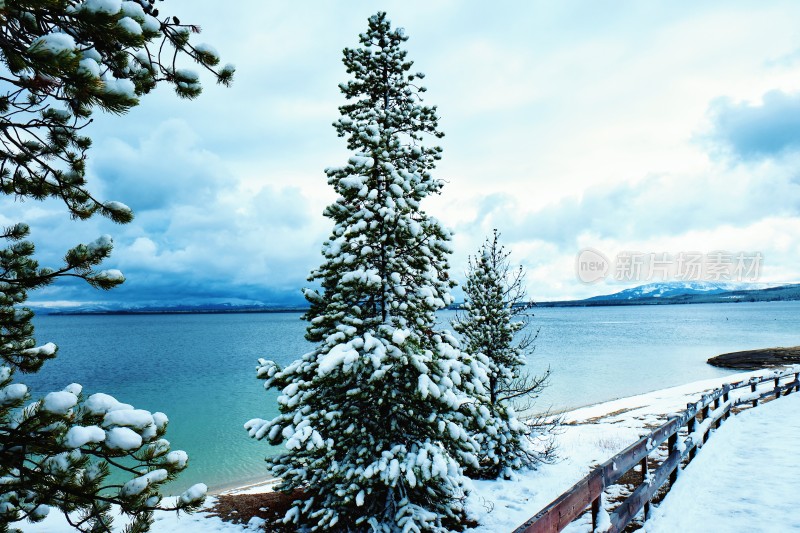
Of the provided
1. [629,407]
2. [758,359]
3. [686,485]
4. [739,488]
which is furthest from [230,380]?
[758,359]

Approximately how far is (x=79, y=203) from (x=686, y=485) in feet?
30.3

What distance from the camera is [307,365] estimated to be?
325 inches

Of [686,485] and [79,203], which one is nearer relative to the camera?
[79,203]

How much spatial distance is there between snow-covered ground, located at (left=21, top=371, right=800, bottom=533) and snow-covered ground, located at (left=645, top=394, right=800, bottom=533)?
12 millimetres

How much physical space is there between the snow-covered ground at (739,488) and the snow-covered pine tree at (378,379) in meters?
3.19

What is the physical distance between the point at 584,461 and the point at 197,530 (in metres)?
11.2

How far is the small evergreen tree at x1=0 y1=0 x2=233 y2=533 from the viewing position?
2.47 metres

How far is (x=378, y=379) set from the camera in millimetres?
7586

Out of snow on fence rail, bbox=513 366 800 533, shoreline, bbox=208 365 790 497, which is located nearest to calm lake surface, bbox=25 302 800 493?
shoreline, bbox=208 365 790 497

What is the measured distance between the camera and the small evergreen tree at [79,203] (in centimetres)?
247

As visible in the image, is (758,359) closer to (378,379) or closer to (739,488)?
(739,488)

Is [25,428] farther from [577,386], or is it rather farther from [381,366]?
[577,386]

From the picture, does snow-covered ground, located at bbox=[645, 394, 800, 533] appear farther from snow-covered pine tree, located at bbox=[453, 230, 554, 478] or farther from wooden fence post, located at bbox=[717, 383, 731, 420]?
snow-covered pine tree, located at bbox=[453, 230, 554, 478]

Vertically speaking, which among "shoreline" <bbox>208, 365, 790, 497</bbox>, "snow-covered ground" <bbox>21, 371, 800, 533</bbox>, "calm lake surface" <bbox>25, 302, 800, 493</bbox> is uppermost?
"snow-covered ground" <bbox>21, 371, 800, 533</bbox>
